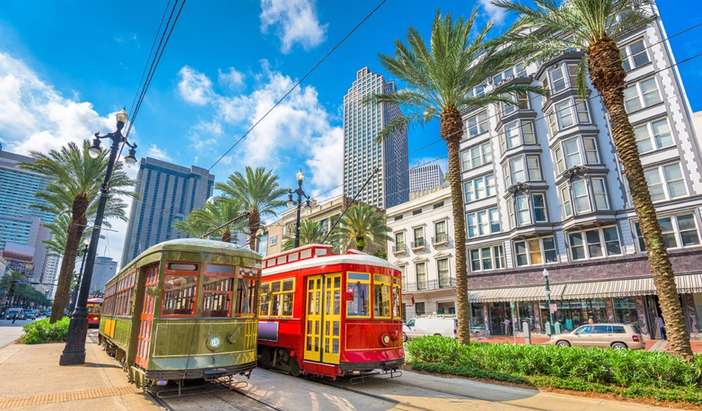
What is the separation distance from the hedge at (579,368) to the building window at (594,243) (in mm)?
18638

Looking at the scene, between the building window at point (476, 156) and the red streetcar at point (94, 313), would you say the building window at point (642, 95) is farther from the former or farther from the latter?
the red streetcar at point (94, 313)

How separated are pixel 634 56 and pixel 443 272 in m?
22.9

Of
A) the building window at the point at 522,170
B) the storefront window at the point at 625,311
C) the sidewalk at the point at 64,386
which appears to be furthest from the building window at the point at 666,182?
the sidewalk at the point at 64,386

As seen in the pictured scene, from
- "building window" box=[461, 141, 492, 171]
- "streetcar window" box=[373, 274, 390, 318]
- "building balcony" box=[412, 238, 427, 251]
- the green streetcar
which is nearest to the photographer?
the green streetcar

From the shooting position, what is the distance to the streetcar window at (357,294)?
391 inches

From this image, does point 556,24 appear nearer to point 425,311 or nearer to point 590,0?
point 590,0

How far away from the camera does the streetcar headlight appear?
8.19 m

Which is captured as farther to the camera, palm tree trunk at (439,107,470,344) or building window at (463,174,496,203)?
building window at (463,174,496,203)

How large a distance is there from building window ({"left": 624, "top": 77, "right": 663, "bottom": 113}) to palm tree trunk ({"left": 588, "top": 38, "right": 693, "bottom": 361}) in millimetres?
18500

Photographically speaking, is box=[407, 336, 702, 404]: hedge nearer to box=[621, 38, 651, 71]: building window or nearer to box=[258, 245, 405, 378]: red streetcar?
box=[258, 245, 405, 378]: red streetcar

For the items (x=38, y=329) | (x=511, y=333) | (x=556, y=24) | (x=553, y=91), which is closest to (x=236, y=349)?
(x=556, y=24)

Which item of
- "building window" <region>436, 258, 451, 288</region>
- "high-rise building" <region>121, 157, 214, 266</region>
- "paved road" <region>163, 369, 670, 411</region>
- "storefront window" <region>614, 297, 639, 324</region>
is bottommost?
"paved road" <region>163, 369, 670, 411</region>

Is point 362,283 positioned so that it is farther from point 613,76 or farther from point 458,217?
point 613,76

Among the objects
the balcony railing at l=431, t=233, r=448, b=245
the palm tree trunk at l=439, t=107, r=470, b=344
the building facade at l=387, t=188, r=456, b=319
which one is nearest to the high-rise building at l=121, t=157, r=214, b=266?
the building facade at l=387, t=188, r=456, b=319
